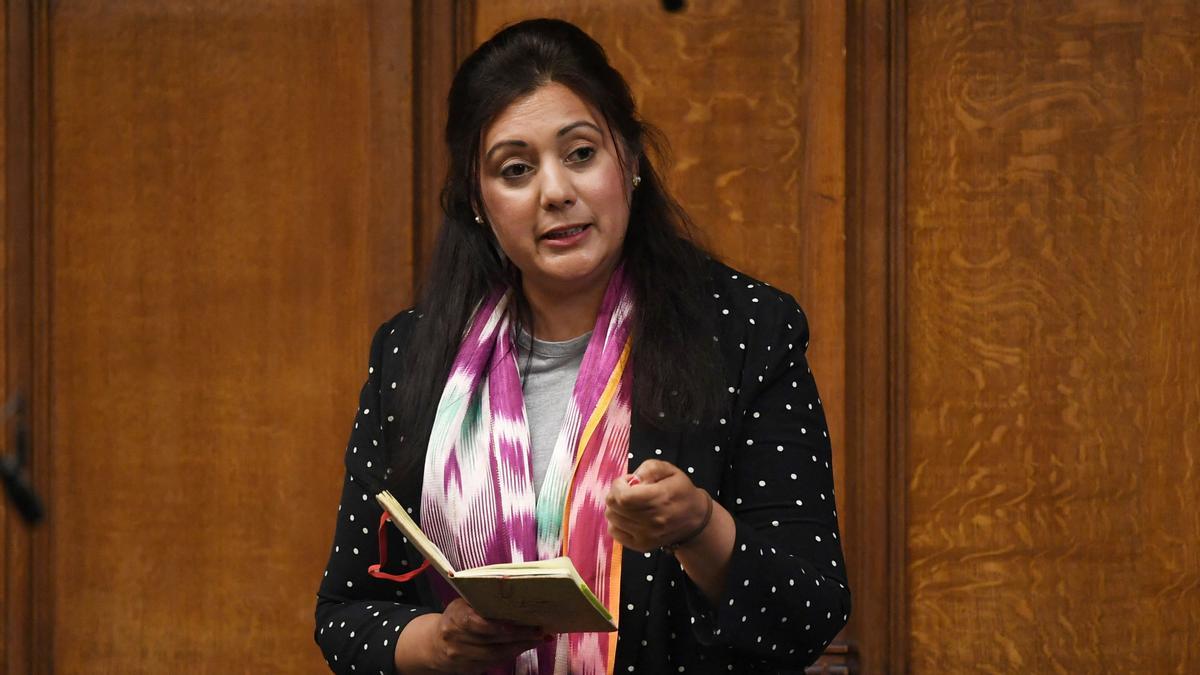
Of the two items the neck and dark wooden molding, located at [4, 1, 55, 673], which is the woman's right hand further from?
dark wooden molding, located at [4, 1, 55, 673]

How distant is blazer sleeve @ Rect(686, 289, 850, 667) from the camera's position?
5.03 ft

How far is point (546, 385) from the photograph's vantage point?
70.4 inches

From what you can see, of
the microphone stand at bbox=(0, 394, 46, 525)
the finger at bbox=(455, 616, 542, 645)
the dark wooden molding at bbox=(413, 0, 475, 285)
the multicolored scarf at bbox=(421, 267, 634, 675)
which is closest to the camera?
the microphone stand at bbox=(0, 394, 46, 525)

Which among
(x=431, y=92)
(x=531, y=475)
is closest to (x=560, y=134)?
(x=531, y=475)

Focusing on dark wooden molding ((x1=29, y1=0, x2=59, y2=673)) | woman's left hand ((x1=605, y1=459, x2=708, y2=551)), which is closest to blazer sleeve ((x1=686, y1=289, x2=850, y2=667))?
woman's left hand ((x1=605, y1=459, x2=708, y2=551))

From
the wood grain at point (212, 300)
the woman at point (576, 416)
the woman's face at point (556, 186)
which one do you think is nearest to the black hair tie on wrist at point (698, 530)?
the woman at point (576, 416)

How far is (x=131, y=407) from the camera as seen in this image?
8.77 feet

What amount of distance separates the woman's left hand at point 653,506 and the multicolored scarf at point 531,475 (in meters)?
0.19

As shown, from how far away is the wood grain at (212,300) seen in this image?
262 centimetres

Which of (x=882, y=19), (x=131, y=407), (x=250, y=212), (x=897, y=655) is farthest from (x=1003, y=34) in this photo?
(x=131, y=407)

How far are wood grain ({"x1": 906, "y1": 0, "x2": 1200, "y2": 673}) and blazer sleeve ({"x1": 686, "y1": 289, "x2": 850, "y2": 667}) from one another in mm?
838

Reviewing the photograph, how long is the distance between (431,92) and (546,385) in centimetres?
102

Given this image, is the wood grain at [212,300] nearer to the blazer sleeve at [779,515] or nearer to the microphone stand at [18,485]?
the blazer sleeve at [779,515]

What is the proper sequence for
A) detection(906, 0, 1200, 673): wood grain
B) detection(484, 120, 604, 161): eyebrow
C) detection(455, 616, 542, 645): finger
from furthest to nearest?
1. detection(906, 0, 1200, 673): wood grain
2. detection(484, 120, 604, 161): eyebrow
3. detection(455, 616, 542, 645): finger
